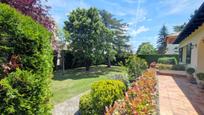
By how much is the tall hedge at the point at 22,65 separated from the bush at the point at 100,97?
8.12ft

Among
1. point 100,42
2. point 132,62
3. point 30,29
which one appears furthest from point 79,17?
point 30,29

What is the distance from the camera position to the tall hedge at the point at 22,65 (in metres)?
4.67

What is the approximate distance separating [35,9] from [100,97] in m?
4.38

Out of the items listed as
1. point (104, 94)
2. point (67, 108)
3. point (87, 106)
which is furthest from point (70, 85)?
point (104, 94)

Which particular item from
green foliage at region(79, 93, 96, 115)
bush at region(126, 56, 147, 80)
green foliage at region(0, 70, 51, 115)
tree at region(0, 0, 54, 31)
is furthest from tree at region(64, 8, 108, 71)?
green foliage at region(0, 70, 51, 115)

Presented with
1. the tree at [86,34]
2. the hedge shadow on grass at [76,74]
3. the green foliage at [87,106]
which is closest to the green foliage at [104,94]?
the green foliage at [87,106]

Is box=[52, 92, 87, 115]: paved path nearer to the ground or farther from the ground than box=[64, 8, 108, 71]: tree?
nearer to the ground

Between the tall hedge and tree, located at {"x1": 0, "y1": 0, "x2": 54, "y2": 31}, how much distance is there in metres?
3.17

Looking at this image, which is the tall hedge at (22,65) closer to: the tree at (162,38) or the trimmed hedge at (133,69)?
the trimmed hedge at (133,69)

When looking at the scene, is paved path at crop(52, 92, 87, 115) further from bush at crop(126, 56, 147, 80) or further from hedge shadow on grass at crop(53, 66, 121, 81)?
hedge shadow on grass at crop(53, 66, 121, 81)

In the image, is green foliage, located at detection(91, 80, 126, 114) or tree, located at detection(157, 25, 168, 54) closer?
green foliage, located at detection(91, 80, 126, 114)

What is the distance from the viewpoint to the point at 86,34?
79.2ft

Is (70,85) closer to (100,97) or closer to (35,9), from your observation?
(35,9)

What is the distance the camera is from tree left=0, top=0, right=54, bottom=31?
7.84m
